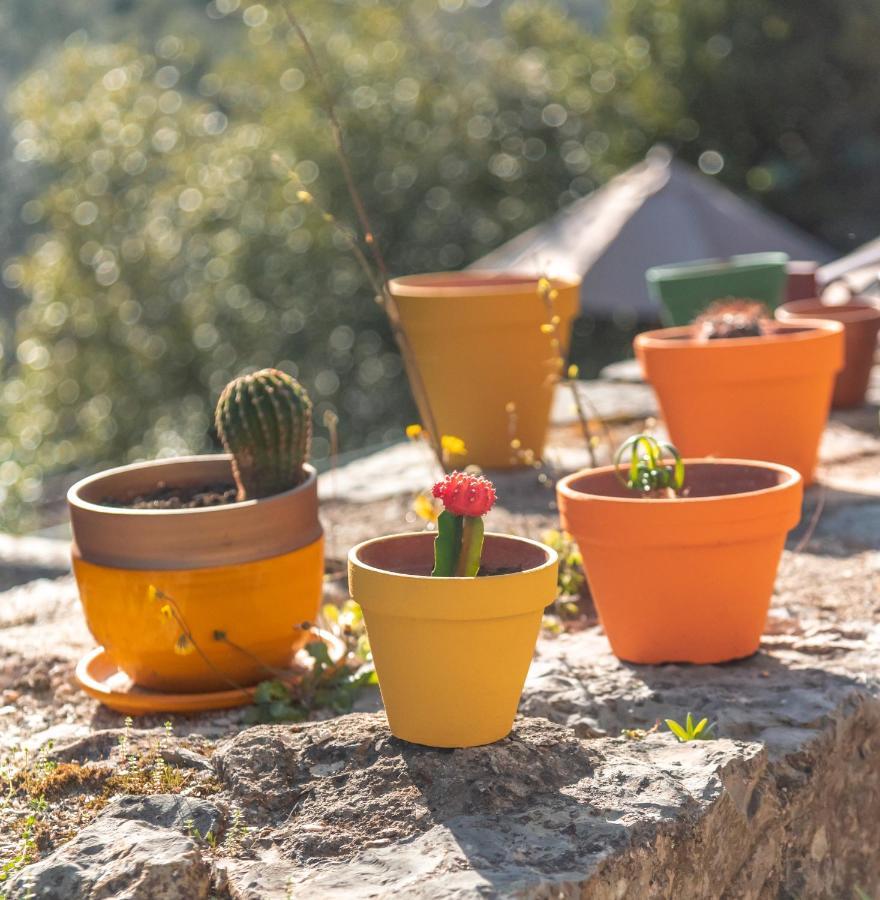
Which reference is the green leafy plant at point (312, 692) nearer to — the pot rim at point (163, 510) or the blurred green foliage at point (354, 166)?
the pot rim at point (163, 510)

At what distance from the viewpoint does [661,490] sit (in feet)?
8.70

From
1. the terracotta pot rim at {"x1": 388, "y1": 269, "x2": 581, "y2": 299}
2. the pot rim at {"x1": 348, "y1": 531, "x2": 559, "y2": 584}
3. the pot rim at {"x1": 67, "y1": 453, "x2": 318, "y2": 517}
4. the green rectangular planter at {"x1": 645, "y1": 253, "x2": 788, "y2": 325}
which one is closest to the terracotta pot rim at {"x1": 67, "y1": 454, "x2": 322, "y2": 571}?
the pot rim at {"x1": 67, "y1": 453, "x2": 318, "y2": 517}

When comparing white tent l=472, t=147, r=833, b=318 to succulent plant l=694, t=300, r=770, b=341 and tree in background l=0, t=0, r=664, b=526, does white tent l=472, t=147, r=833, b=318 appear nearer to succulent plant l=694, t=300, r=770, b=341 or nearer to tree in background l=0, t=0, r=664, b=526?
succulent plant l=694, t=300, r=770, b=341

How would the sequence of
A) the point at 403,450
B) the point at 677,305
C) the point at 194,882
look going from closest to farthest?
1. the point at 194,882
2. the point at 403,450
3. the point at 677,305

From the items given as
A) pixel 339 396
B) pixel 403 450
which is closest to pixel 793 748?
pixel 403 450

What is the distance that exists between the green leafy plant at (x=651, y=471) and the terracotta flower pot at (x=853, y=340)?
7.46 feet

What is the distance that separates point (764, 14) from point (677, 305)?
7014mm

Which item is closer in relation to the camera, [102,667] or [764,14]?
[102,667]

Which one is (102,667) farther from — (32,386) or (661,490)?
(32,386)

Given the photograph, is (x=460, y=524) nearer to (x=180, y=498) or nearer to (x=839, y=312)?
(x=180, y=498)

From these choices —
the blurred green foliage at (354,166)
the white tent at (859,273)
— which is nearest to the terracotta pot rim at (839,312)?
the white tent at (859,273)

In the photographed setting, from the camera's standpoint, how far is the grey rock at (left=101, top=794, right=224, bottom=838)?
5.98 ft

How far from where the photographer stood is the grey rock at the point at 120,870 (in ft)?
5.42

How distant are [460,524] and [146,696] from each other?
90cm
